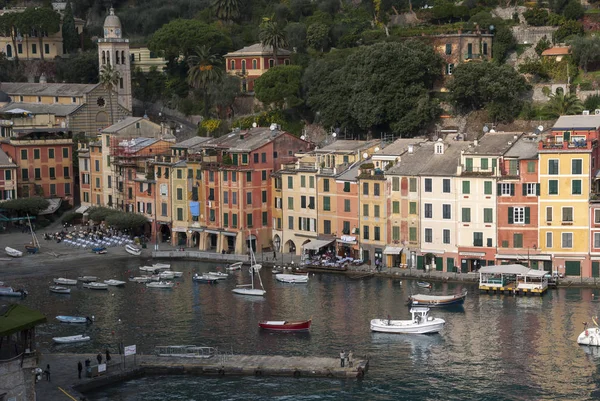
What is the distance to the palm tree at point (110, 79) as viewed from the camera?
148 metres

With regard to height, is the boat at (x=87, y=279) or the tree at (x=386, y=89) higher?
the tree at (x=386, y=89)

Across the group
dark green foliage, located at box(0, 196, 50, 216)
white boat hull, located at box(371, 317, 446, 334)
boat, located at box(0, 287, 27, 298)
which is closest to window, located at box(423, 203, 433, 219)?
white boat hull, located at box(371, 317, 446, 334)

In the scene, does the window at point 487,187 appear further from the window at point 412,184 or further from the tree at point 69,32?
the tree at point 69,32

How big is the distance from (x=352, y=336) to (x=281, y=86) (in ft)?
180

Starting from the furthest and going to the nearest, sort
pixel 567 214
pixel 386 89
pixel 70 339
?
1. pixel 386 89
2. pixel 567 214
3. pixel 70 339

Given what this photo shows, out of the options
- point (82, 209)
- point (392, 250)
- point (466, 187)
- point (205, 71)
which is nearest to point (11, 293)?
point (392, 250)

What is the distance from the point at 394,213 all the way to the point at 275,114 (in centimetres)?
3242

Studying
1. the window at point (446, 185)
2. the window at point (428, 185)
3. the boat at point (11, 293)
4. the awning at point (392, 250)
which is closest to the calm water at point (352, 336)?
the boat at point (11, 293)

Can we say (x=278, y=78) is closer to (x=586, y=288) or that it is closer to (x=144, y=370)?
(x=586, y=288)

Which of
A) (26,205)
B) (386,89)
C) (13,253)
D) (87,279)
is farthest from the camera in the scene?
(26,205)

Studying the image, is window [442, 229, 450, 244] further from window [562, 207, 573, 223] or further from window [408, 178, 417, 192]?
window [562, 207, 573, 223]

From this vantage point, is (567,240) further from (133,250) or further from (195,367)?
(133,250)

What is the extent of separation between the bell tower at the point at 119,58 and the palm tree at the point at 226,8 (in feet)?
48.8

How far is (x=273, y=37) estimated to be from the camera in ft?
461
